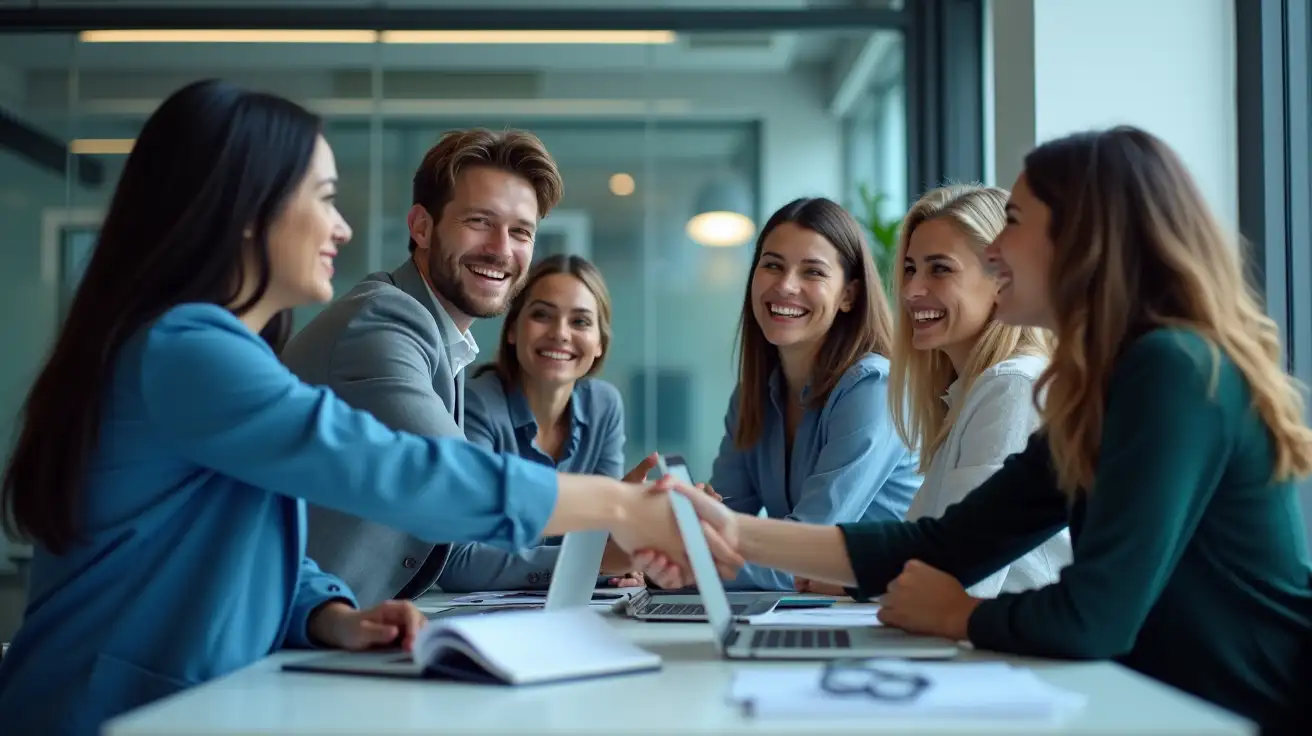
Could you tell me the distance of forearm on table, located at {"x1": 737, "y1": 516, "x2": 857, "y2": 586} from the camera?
1827 mm

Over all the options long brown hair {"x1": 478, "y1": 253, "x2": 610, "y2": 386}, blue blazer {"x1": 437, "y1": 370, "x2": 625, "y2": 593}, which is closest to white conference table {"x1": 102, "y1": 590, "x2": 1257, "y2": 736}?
blue blazer {"x1": 437, "y1": 370, "x2": 625, "y2": 593}

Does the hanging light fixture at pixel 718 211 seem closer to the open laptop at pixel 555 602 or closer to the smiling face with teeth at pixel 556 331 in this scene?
the smiling face with teeth at pixel 556 331

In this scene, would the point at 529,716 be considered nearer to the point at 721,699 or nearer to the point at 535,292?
the point at 721,699

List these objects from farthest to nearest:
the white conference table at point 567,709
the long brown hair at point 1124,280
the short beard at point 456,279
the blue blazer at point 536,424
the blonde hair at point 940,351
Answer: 1. the blue blazer at point 536,424
2. the short beard at point 456,279
3. the blonde hair at point 940,351
4. the long brown hair at point 1124,280
5. the white conference table at point 567,709

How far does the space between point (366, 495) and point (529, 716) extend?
0.41 metres

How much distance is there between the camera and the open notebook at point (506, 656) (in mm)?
1343

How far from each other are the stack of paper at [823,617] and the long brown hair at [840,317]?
1131 mm

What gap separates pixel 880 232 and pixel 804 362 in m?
1.67

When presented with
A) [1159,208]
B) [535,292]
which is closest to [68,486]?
[1159,208]

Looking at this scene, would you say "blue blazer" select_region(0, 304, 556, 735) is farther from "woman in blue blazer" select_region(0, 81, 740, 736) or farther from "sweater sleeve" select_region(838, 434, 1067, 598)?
"sweater sleeve" select_region(838, 434, 1067, 598)

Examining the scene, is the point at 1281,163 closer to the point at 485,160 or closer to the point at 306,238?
the point at 485,160

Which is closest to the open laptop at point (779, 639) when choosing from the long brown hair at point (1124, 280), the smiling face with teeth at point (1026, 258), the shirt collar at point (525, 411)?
the long brown hair at point (1124, 280)

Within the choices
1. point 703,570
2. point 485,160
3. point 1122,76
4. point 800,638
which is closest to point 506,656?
point 703,570

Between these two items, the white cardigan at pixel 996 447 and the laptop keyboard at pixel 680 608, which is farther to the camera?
the white cardigan at pixel 996 447
